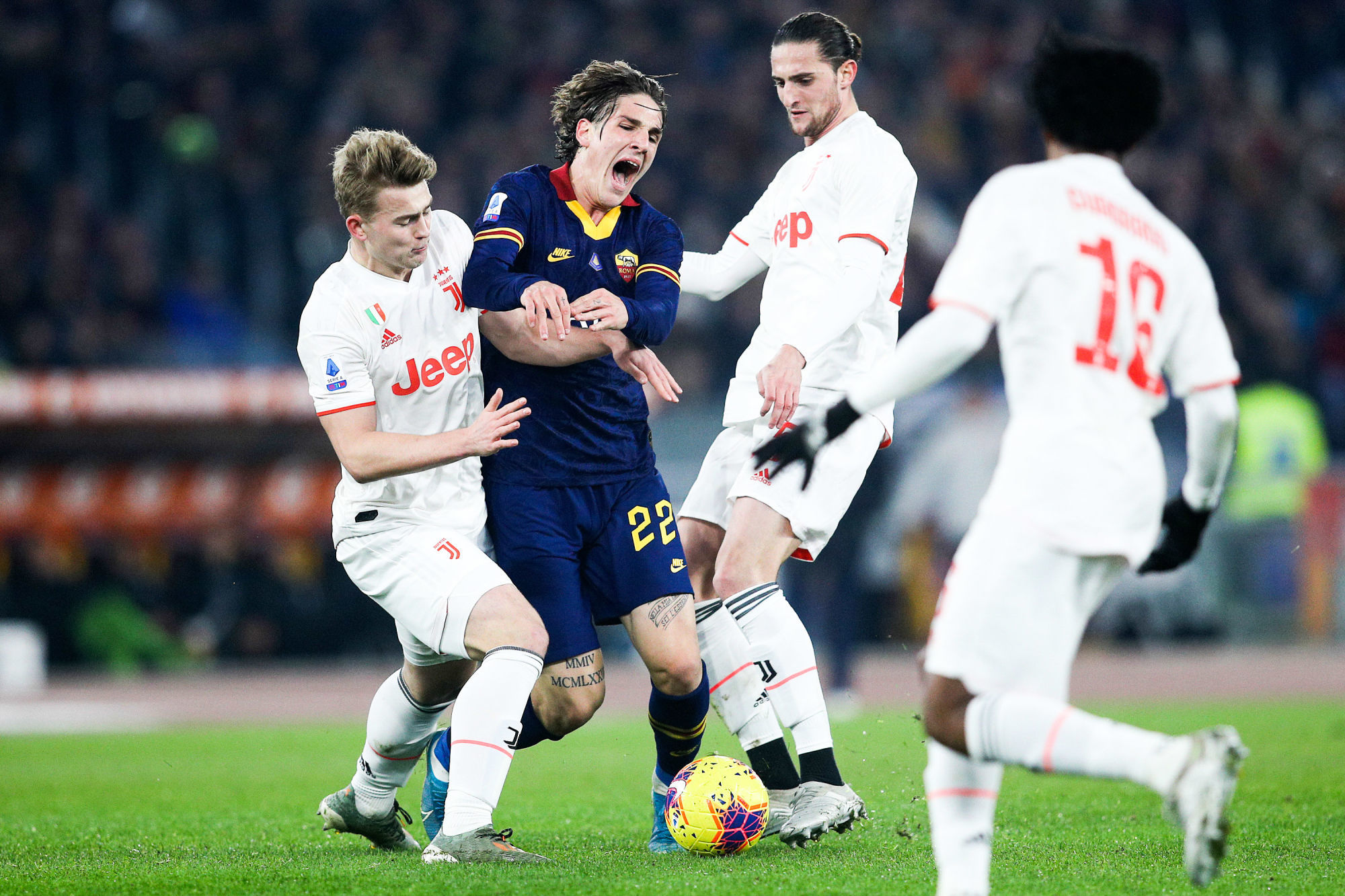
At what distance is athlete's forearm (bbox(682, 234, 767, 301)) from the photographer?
578cm

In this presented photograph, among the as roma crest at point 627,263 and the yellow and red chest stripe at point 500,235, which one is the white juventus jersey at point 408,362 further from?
the as roma crest at point 627,263

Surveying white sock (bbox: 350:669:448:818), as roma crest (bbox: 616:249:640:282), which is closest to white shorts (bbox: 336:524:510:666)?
white sock (bbox: 350:669:448:818)

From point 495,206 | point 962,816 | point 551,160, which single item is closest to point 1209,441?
point 962,816

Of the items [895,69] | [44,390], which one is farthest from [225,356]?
[895,69]

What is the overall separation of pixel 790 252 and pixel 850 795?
1.97 metres

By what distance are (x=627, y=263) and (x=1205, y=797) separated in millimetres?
2813

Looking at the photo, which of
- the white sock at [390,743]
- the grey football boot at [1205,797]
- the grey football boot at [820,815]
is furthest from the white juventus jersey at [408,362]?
the grey football boot at [1205,797]

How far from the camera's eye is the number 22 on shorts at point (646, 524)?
5.03 meters

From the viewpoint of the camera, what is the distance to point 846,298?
16.4ft

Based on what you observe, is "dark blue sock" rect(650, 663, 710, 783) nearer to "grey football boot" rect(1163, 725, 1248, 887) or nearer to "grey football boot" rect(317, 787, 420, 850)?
"grey football boot" rect(317, 787, 420, 850)

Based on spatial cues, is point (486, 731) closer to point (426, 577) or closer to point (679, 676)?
point (426, 577)

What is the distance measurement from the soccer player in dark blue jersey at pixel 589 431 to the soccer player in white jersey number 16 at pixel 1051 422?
158 centimetres

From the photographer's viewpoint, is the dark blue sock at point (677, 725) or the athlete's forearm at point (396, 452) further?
the dark blue sock at point (677, 725)

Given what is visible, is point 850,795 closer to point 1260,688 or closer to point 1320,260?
point 1260,688
